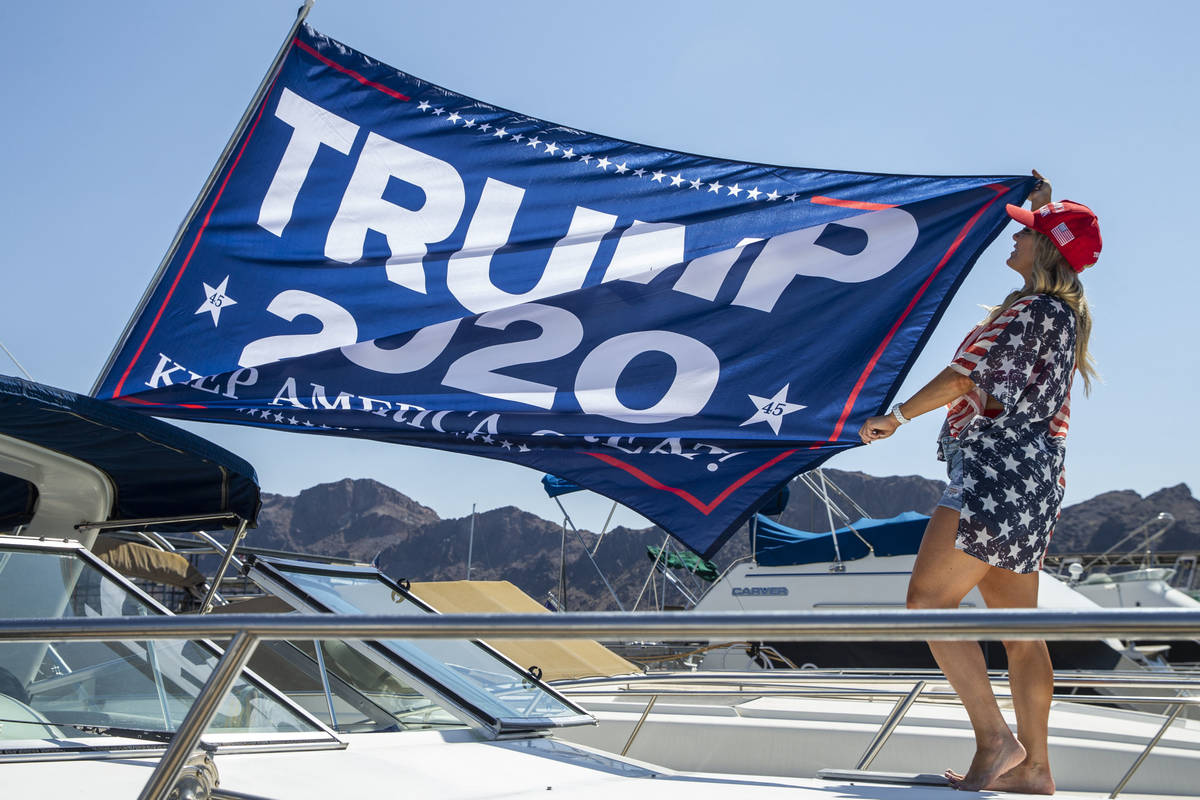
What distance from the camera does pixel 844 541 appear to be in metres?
12.5

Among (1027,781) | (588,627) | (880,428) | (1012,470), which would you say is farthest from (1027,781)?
(588,627)

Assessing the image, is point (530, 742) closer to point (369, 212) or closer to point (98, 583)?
point (98, 583)

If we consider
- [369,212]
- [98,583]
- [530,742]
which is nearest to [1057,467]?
[530,742]

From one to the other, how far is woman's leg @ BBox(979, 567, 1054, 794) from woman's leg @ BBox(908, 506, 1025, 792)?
1.3 inches

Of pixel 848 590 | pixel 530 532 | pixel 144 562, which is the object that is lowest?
pixel 530 532

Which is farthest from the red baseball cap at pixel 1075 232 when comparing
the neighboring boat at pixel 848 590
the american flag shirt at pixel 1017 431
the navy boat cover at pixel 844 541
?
the navy boat cover at pixel 844 541

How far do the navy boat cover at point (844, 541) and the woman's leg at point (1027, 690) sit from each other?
9876mm

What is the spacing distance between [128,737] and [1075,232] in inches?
111

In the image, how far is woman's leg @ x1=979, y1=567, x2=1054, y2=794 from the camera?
2260 mm

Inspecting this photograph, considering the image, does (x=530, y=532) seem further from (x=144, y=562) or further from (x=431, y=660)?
(x=431, y=660)

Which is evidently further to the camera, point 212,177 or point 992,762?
point 212,177

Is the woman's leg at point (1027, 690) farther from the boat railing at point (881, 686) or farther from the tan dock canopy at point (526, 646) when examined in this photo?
the tan dock canopy at point (526, 646)

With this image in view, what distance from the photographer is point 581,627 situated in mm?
1425

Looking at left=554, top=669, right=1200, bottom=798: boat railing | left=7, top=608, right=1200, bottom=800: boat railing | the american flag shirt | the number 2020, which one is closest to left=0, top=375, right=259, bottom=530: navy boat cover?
the number 2020
